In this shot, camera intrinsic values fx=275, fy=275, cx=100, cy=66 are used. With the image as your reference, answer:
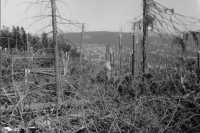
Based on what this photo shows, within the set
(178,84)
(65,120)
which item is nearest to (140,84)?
(178,84)

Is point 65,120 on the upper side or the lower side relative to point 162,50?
lower

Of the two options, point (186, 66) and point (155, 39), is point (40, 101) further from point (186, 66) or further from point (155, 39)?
point (186, 66)

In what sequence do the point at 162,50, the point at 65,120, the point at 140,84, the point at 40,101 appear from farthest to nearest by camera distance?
the point at 162,50 < the point at 140,84 < the point at 40,101 < the point at 65,120

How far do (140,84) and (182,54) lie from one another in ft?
7.73

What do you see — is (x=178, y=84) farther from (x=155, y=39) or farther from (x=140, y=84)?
(x=155, y=39)

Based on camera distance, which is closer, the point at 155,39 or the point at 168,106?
the point at 168,106

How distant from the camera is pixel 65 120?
4203 mm

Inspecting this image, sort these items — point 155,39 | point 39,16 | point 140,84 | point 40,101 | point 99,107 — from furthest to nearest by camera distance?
point 155,39 < point 140,84 < point 39,16 < point 40,101 < point 99,107

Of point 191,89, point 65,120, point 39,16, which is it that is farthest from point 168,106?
point 39,16

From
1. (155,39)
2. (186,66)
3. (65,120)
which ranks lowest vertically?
(65,120)

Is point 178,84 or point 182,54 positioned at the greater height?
point 182,54

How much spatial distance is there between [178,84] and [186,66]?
275 centimetres

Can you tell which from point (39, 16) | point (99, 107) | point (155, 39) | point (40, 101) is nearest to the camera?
point (99, 107)

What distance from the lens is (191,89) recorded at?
5.73m
